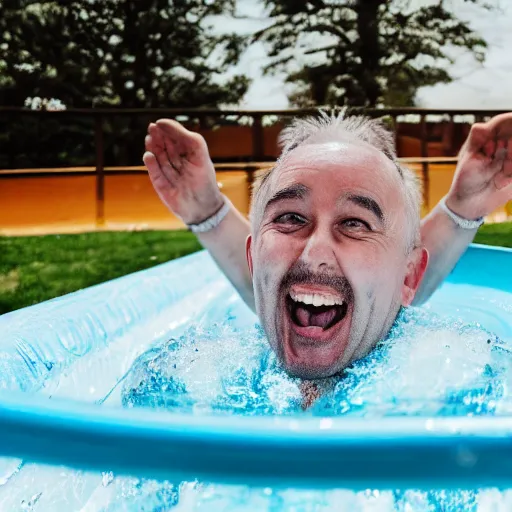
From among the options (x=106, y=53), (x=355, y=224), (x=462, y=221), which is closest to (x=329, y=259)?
(x=355, y=224)

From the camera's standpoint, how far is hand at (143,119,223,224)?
71.9 inches

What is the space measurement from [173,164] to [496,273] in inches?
86.6

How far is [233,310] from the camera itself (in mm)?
3186

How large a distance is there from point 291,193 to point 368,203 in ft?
0.53

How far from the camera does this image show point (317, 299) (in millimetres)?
1320

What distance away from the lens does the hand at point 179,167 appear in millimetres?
1826

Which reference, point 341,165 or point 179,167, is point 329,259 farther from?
point 179,167

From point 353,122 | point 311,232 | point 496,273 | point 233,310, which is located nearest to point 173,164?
point 353,122

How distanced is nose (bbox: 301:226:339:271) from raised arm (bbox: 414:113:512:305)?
27.2 inches

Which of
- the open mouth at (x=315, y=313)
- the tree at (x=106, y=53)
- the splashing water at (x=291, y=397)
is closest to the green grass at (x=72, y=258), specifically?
the splashing water at (x=291, y=397)

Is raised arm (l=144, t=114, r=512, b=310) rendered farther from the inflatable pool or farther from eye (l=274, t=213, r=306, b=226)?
the inflatable pool

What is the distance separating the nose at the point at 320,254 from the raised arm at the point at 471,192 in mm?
690

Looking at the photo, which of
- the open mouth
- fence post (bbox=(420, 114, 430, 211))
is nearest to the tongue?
the open mouth

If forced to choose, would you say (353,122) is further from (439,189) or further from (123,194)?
(123,194)
